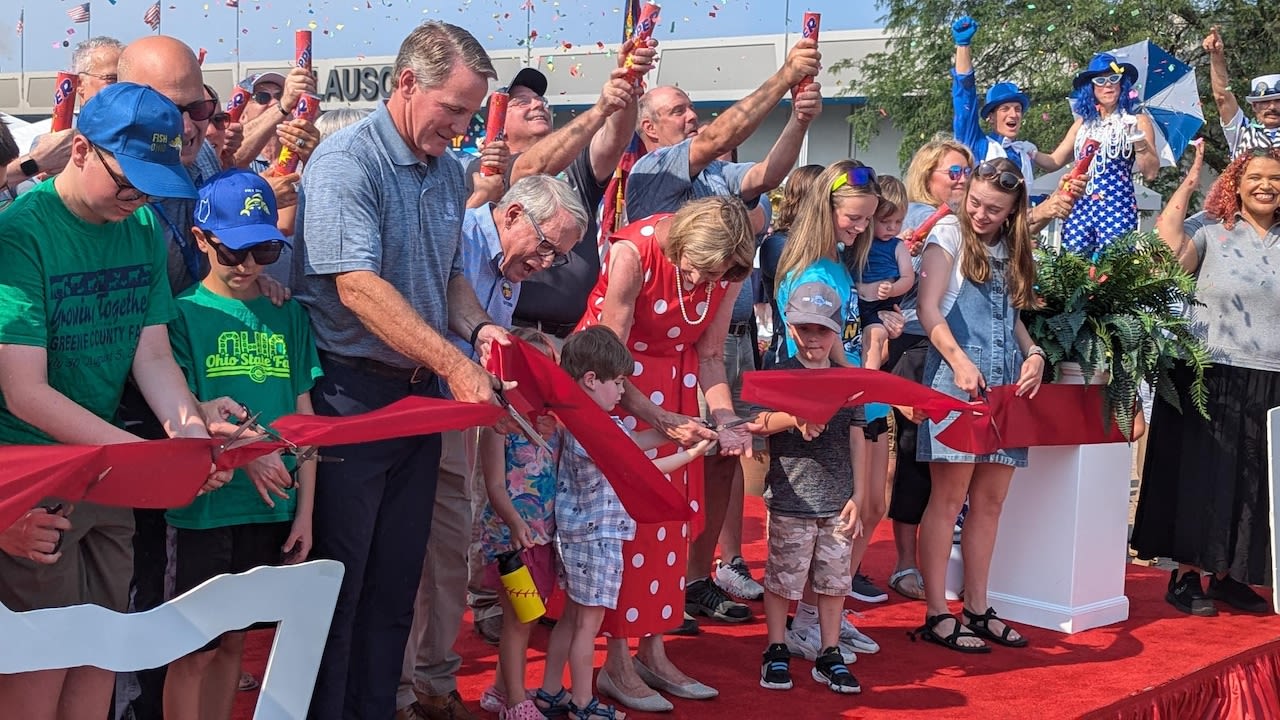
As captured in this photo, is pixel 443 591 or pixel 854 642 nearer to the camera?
pixel 443 591

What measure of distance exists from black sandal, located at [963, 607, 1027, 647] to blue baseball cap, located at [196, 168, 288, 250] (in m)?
3.61

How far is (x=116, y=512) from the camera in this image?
9.69ft

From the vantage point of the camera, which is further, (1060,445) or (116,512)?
(1060,445)

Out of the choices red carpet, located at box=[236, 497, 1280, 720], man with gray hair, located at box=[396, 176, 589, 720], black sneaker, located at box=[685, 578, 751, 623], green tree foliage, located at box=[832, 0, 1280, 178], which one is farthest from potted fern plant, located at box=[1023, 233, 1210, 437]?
green tree foliage, located at box=[832, 0, 1280, 178]

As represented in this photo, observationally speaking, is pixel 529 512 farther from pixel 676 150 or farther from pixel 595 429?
pixel 676 150

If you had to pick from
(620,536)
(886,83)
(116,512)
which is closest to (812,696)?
(620,536)

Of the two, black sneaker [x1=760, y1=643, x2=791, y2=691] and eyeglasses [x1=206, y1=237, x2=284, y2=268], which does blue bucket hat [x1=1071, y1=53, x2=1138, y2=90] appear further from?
eyeglasses [x1=206, y1=237, x2=284, y2=268]

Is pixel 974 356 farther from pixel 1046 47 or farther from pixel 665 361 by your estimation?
pixel 1046 47

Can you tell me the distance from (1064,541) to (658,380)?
2.36m

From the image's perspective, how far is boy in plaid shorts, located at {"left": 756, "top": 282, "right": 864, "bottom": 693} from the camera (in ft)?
15.8

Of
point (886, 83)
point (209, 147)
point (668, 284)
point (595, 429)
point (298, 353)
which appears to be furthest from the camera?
point (886, 83)

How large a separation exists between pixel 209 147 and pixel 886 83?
640 inches

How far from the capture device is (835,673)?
4.84 m

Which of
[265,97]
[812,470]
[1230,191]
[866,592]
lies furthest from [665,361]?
[1230,191]
